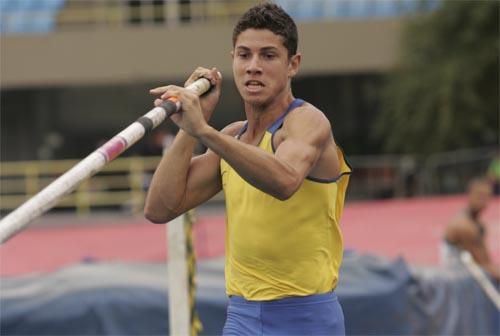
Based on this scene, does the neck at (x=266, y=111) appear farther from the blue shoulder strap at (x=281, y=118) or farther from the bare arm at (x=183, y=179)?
the bare arm at (x=183, y=179)

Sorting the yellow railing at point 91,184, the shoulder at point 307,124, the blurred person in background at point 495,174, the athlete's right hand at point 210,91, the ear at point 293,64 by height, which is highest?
the ear at point 293,64

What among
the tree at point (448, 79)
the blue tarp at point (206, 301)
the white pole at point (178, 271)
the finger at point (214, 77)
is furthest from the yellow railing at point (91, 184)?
the finger at point (214, 77)

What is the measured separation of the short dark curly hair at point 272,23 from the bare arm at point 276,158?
11.9 inches

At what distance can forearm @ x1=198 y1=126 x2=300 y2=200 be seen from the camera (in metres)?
3.10

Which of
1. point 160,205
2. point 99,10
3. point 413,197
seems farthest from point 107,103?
point 160,205

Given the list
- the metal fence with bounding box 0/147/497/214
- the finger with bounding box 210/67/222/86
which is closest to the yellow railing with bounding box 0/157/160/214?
the metal fence with bounding box 0/147/497/214

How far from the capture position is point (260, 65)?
338 cm

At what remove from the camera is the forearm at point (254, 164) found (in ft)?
10.2

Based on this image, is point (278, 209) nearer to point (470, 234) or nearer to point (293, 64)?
point (293, 64)

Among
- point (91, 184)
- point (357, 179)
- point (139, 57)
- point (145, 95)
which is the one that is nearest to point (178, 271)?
point (91, 184)

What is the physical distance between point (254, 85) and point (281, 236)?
514 mm

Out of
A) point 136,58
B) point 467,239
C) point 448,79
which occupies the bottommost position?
point 467,239

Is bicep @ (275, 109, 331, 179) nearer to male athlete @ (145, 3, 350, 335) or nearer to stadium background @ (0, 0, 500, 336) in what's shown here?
male athlete @ (145, 3, 350, 335)

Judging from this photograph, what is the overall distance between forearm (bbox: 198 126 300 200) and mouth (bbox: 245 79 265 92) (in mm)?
343
